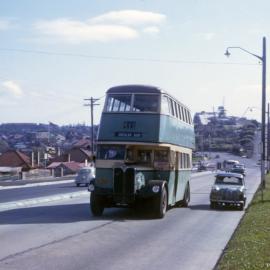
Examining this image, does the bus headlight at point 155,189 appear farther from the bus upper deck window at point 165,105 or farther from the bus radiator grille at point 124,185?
the bus upper deck window at point 165,105

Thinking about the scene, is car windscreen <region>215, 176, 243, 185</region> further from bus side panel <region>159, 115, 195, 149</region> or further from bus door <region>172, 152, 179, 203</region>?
bus door <region>172, 152, 179, 203</region>

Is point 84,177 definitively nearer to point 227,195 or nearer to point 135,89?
point 227,195

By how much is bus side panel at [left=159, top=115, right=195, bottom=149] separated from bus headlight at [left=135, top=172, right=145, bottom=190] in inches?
56.3

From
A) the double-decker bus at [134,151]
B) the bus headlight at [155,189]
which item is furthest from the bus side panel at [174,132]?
the bus headlight at [155,189]

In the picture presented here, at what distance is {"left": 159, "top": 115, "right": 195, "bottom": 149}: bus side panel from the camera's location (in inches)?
864

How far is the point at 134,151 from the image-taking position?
2188cm

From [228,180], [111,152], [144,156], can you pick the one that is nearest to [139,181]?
[144,156]

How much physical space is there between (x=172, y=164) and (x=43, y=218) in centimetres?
533

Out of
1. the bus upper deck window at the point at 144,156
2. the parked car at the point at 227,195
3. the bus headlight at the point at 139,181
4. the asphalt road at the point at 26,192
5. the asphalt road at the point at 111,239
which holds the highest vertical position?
the bus upper deck window at the point at 144,156

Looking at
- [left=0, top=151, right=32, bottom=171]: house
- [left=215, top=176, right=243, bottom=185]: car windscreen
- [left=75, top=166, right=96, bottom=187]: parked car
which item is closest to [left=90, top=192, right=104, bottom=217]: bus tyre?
[left=215, top=176, right=243, bottom=185]: car windscreen

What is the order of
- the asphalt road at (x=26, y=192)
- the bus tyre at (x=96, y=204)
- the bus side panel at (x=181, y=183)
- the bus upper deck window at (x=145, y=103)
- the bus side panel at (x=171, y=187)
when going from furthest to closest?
the asphalt road at (x=26, y=192)
the bus side panel at (x=181, y=183)
the bus side panel at (x=171, y=187)
the bus upper deck window at (x=145, y=103)
the bus tyre at (x=96, y=204)

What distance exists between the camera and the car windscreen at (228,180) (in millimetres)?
28031

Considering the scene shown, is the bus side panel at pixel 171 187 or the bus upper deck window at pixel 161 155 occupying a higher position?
the bus upper deck window at pixel 161 155

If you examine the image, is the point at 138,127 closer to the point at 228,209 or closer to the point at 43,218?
the point at 43,218
